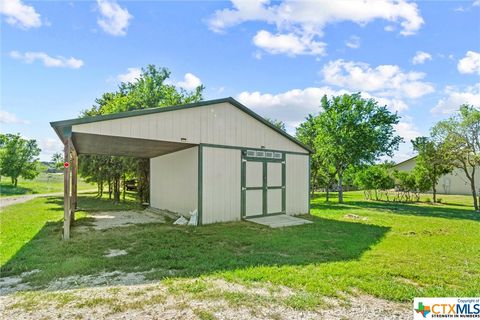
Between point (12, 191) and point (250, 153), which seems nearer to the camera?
point (250, 153)

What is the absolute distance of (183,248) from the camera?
534 centimetres

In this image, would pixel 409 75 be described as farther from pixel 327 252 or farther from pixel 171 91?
pixel 171 91

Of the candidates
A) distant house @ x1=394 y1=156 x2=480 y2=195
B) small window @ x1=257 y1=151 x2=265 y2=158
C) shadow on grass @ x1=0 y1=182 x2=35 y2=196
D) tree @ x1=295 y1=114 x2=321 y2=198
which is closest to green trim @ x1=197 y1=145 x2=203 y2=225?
small window @ x1=257 y1=151 x2=265 y2=158

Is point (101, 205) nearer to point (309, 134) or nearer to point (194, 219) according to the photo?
point (194, 219)

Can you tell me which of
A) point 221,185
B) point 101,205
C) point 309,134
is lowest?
point 101,205

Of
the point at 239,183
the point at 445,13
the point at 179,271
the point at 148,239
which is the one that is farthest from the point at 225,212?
the point at 445,13

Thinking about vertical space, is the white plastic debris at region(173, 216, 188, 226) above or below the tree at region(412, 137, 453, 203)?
below

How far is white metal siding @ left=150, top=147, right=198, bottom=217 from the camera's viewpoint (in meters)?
8.58

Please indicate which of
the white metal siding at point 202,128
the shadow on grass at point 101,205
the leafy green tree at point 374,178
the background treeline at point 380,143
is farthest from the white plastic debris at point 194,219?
the leafy green tree at point 374,178

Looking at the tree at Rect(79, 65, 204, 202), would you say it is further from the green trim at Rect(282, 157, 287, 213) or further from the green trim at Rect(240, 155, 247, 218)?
the green trim at Rect(282, 157, 287, 213)

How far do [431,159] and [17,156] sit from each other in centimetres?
2758

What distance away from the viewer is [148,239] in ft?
20.1

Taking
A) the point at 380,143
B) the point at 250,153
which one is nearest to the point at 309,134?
the point at 380,143

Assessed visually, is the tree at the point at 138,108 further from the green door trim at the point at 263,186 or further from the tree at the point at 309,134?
the tree at the point at 309,134
